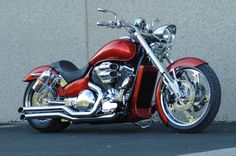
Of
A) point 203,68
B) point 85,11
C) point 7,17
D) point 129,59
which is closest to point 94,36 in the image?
point 85,11

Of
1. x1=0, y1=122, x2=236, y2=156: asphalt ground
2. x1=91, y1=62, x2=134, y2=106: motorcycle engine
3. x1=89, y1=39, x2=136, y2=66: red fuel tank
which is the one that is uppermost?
x1=89, y1=39, x2=136, y2=66: red fuel tank

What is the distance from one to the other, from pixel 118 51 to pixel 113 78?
1.10 ft

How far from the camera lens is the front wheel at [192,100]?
805cm

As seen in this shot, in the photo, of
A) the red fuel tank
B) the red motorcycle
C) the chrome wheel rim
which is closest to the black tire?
the red motorcycle

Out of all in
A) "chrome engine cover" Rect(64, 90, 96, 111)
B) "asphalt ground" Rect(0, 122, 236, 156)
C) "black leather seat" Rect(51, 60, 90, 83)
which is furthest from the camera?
"black leather seat" Rect(51, 60, 90, 83)

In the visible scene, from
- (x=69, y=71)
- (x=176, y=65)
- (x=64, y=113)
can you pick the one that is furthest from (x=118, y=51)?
(x=64, y=113)

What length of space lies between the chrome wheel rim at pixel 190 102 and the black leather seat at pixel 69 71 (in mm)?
1176

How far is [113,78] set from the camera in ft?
28.3

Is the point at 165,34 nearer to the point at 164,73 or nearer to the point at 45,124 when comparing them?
the point at 164,73

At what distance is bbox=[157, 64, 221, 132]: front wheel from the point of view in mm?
8055

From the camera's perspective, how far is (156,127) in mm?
9422

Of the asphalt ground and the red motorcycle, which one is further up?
the red motorcycle

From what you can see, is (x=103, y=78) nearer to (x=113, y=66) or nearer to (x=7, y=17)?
(x=113, y=66)

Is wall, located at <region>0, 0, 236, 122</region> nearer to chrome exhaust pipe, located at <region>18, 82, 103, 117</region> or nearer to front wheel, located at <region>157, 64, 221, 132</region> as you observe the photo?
chrome exhaust pipe, located at <region>18, 82, 103, 117</region>
